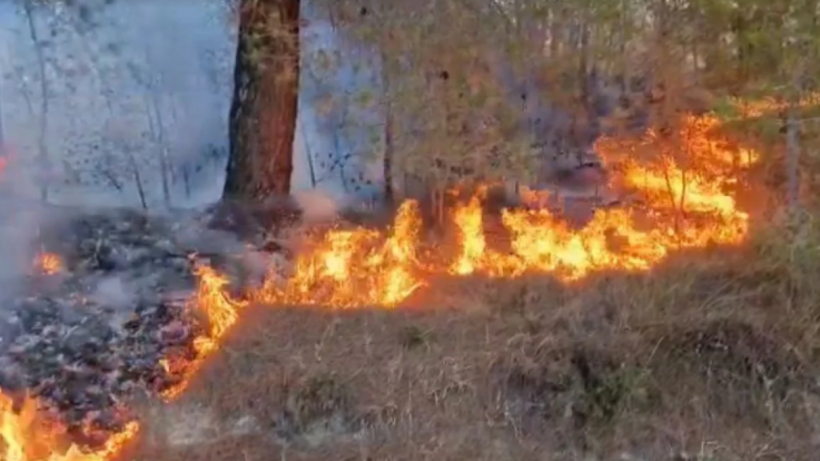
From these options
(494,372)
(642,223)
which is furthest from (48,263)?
(642,223)

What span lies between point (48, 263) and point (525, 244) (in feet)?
9.88

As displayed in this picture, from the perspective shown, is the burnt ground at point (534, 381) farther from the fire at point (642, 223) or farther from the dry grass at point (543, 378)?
the fire at point (642, 223)

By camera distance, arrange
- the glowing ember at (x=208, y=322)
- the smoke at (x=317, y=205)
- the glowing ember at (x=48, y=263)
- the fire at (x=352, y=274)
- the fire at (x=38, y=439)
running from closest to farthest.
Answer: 1. the fire at (x=38, y=439)
2. the glowing ember at (x=208, y=322)
3. the fire at (x=352, y=274)
4. the glowing ember at (x=48, y=263)
5. the smoke at (x=317, y=205)

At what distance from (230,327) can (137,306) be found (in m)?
1.02

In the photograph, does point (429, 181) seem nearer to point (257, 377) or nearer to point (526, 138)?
point (526, 138)

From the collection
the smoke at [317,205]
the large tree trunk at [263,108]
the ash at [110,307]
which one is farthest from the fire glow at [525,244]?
the large tree trunk at [263,108]

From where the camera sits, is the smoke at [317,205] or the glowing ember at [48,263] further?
the smoke at [317,205]

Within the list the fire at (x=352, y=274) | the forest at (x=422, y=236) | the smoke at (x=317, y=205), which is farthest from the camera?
the smoke at (x=317, y=205)

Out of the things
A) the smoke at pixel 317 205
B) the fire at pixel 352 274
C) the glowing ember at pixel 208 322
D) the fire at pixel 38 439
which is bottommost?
the fire at pixel 38 439

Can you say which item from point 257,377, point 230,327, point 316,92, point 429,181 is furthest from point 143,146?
point 257,377

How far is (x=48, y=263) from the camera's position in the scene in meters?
6.76

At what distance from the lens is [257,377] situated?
4.96 meters

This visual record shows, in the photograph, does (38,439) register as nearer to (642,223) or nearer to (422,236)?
(422,236)

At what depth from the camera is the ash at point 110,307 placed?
5293 millimetres
